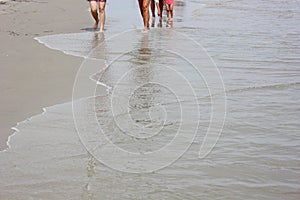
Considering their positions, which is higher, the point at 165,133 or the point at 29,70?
the point at 29,70

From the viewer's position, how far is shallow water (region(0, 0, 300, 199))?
10.2ft

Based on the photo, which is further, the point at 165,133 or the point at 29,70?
the point at 29,70

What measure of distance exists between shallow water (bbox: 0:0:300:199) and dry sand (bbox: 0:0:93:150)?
6.5 inches

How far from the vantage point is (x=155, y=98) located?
5176 millimetres

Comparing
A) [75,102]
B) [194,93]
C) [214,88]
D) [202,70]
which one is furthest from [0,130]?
[202,70]

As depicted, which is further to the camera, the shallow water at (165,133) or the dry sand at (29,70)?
the dry sand at (29,70)

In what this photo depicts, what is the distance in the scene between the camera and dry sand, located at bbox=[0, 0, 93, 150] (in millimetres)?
4621

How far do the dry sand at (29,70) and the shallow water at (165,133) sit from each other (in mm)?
166

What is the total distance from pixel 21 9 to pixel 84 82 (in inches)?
382

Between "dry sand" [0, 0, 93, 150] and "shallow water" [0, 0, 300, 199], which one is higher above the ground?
"dry sand" [0, 0, 93, 150]

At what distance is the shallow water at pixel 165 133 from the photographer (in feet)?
10.2

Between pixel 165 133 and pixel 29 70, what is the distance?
267 centimetres

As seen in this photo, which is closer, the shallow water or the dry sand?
the shallow water

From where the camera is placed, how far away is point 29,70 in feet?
20.2
